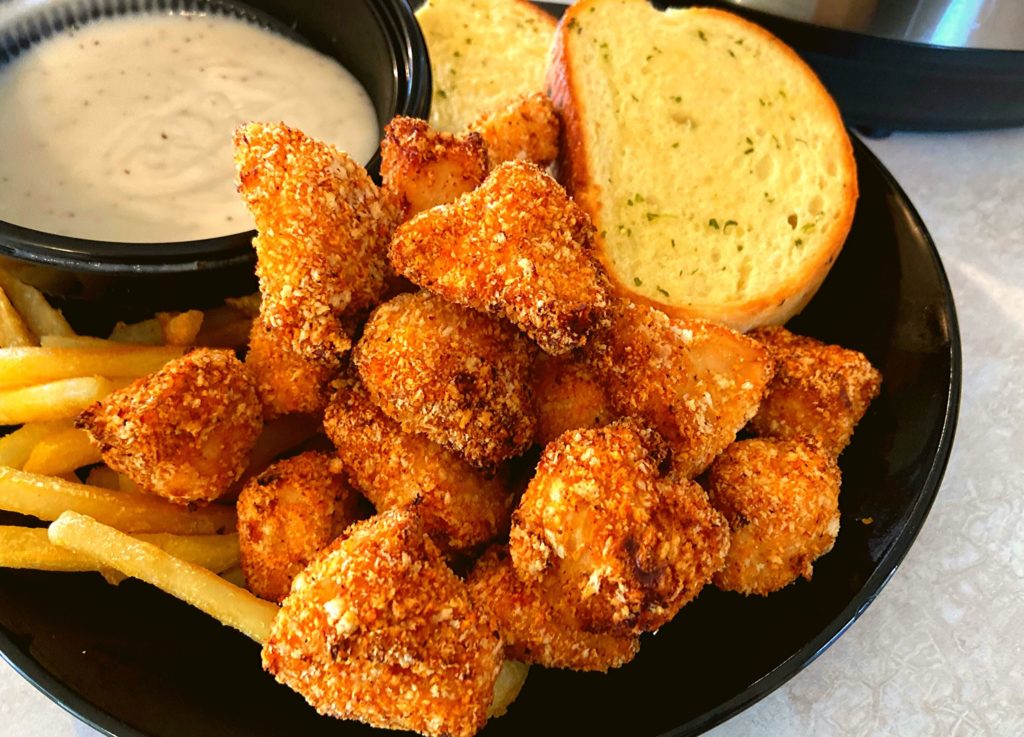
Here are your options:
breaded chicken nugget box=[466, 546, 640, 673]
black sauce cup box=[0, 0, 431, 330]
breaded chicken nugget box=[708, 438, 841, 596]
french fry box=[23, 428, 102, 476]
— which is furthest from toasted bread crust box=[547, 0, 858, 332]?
french fry box=[23, 428, 102, 476]

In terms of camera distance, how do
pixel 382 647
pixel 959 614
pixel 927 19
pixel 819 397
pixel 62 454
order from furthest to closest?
pixel 927 19, pixel 959 614, pixel 819 397, pixel 62 454, pixel 382 647

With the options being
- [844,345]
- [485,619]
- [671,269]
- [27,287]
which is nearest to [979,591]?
[844,345]

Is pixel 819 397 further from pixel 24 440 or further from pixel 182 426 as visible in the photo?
pixel 24 440

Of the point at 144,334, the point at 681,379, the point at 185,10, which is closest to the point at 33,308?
the point at 144,334

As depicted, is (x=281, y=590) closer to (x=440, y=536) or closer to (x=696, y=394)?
(x=440, y=536)

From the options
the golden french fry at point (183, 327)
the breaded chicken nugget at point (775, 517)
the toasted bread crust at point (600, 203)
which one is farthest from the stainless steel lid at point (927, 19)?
the golden french fry at point (183, 327)
